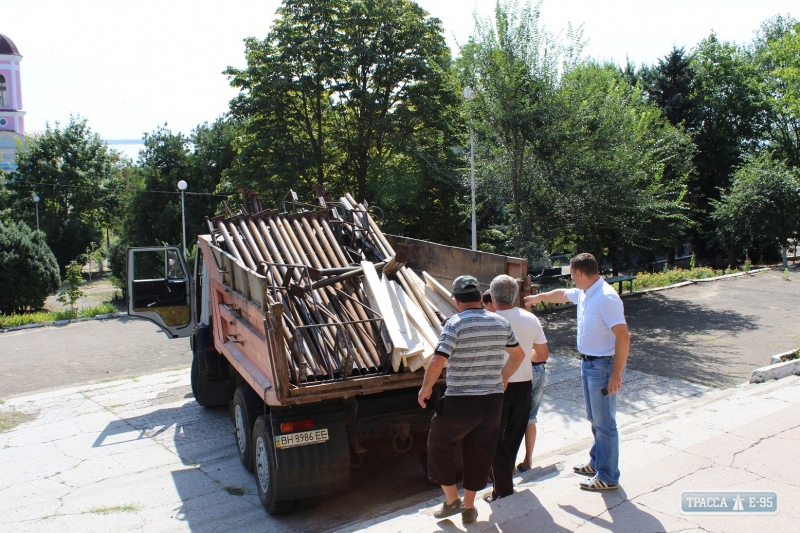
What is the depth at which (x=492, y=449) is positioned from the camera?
4211 millimetres

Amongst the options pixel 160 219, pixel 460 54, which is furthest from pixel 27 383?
pixel 160 219

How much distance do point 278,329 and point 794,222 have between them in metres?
21.1

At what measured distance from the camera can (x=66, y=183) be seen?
37.2m

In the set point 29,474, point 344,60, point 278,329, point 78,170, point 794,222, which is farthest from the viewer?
point 78,170

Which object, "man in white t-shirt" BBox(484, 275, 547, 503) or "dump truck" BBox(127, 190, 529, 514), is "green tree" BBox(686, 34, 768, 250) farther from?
"man in white t-shirt" BBox(484, 275, 547, 503)

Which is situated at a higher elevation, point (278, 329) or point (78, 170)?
point (78, 170)

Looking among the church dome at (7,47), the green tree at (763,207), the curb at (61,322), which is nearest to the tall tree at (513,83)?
the green tree at (763,207)

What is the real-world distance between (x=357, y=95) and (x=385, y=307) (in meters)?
14.0

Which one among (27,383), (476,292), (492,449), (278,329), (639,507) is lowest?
(27,383)

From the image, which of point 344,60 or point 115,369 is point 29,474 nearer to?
point 115,369

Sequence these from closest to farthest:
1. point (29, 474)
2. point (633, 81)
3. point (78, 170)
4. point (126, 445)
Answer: point (29, 474) → point (126, 445) → point (633, 81) → point (78, 170)

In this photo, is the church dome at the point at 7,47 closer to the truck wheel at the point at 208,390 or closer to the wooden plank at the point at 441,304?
the truck wheel at the point at 208,390

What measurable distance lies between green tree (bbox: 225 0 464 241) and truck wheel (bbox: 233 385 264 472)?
11852 millimetres

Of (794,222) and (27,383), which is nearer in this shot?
(27,383)
